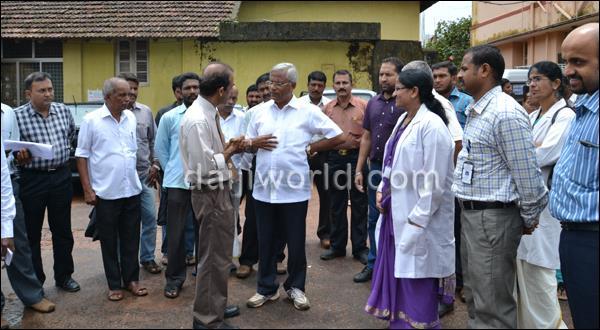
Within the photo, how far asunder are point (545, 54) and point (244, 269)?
15384mm

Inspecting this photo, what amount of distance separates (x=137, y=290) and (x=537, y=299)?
3.28m

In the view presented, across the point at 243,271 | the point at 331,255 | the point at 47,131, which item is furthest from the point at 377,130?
the point at 47,131

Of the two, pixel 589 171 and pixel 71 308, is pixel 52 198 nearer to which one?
pixel 71 308

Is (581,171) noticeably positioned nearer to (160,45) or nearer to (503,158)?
(503,158)

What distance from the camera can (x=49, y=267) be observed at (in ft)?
17.9

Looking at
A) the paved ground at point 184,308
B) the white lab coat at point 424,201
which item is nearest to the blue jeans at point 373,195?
the paved ground at point 184,308

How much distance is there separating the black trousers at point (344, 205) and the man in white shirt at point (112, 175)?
83.1 inches

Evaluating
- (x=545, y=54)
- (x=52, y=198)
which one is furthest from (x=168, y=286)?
(x=545, y=54)

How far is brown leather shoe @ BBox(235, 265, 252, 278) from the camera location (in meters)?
5.17

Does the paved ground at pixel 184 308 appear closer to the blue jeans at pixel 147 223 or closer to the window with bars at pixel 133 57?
the blue jeans at pixel 147 223

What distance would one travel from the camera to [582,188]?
8.68 ft

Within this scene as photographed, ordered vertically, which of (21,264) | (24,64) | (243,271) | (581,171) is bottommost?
(243,271)

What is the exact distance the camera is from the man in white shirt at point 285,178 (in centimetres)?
429

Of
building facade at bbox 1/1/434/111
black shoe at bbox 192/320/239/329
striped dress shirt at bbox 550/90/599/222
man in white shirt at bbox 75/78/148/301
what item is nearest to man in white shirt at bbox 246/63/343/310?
black shoe at bbox 192/320/239/329
